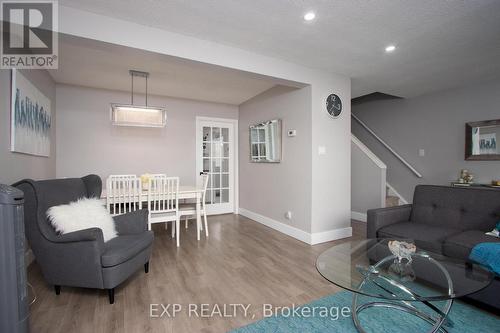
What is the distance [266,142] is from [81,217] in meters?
2.79

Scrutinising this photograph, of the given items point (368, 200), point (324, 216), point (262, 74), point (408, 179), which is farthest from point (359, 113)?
point (262, 74)

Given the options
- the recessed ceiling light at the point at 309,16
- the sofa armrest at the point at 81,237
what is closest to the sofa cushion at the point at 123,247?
the sofa armrest at the point at 81,237

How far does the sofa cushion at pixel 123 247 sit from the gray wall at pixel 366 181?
3.56 metres

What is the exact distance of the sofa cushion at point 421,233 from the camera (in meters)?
2.10

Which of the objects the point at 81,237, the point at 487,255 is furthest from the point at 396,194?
the point at 81,237

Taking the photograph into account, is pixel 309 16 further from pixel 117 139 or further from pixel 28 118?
pixel 117 139

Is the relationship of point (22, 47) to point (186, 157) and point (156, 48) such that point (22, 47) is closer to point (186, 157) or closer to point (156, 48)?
Answer: point (156, 48)

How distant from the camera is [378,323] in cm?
165

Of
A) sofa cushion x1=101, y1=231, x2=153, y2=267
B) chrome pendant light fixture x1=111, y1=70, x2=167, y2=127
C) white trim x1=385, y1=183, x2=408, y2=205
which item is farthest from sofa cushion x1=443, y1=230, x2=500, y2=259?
chrome pendant light fixture x1=111, y1=70, x2=167, y2=127

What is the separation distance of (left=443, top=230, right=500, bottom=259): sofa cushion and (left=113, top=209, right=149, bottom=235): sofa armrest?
9.06 feet

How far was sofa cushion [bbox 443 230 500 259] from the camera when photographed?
6.38 ft

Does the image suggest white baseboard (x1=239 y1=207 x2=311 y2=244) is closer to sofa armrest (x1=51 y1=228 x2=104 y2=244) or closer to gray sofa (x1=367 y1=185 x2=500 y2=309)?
gray sofa (x1=367 y1=185 x2=500 y2=309)

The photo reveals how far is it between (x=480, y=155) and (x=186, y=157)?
493 cm

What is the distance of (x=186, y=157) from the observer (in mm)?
4707
